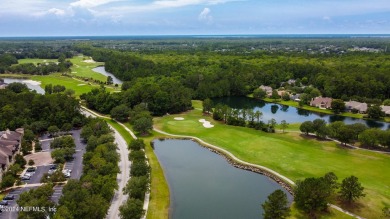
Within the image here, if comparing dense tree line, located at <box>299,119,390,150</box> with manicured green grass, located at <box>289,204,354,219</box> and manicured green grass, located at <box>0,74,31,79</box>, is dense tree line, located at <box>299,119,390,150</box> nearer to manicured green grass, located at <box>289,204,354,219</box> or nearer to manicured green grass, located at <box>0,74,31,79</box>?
manicured green grass, located at <box>289,204,354,219</box>

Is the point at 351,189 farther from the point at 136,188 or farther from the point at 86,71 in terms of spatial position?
the point at 86,71

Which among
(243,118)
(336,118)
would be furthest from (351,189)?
(336,118)

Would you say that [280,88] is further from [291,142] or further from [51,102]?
[51,102]

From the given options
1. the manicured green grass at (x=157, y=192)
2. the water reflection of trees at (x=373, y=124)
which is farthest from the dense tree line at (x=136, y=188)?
the water reflection of trees at (x=373, y=124)

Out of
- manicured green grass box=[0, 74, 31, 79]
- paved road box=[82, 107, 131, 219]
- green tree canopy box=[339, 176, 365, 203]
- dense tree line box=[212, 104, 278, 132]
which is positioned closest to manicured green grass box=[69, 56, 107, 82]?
manicured green grass box=[0, 74, 31, 79]

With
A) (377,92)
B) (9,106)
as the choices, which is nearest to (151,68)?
(9,106)

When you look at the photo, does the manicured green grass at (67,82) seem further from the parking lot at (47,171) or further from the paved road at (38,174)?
the paved road at (38,174)
